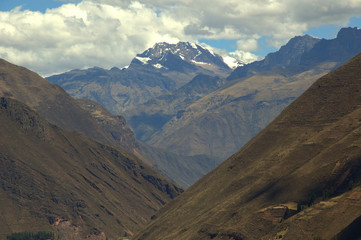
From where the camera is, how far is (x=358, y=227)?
199 metres
